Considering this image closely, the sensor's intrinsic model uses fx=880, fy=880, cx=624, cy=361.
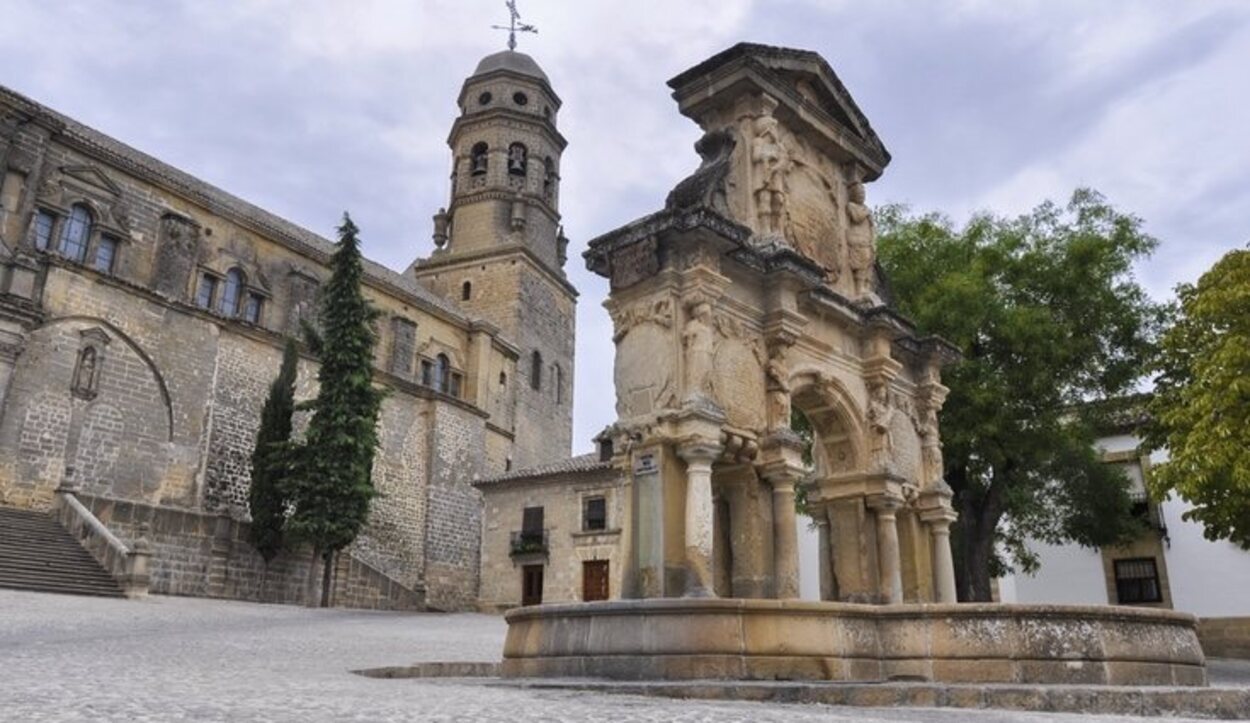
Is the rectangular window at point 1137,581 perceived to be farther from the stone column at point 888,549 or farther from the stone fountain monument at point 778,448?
the stone column at point 888,549

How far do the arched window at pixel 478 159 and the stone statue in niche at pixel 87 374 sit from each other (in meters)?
22.4

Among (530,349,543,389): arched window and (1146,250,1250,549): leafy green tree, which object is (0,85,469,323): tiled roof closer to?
(530,349,543,389): arched window

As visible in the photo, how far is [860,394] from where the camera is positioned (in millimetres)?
10930

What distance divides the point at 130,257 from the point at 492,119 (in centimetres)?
1985

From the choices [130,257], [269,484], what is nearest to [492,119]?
[130,257]

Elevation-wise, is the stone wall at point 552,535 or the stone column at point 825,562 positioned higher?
the stone wall at point 552,535

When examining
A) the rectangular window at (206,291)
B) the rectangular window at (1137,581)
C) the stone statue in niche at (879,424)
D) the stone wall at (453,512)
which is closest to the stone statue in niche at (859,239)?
the stone statue in niche at (879,424)

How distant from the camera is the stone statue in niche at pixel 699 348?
27.9 ft

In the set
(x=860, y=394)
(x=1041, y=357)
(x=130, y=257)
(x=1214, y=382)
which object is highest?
(x=130, y=257)

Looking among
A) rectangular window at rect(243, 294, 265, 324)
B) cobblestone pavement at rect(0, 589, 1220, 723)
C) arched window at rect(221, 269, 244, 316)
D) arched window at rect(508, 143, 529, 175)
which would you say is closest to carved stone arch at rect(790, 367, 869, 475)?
cobblestone pavement at rect(0, 589, 1220, 723)

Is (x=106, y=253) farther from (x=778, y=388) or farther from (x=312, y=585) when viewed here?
(x=778, y=388)

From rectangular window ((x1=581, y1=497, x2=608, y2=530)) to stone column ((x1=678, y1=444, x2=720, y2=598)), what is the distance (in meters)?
21.5

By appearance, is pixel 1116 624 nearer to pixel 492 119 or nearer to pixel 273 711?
pixel 273 711

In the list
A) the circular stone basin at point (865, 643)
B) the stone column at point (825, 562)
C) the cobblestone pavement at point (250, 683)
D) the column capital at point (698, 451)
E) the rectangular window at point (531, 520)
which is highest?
the rectangular window at point (531, 520)
